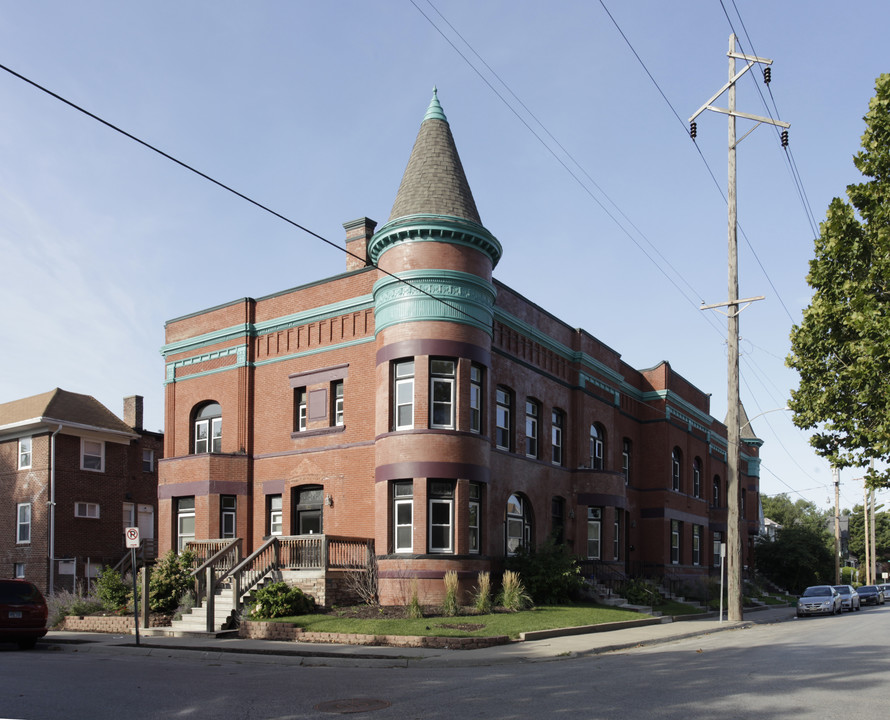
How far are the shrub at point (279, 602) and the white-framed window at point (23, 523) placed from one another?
18531mm

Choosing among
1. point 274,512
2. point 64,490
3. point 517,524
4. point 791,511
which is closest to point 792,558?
point 517,524

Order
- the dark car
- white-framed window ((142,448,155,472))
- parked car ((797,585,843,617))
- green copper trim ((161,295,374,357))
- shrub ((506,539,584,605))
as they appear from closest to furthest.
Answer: the dark car < shrub ((506,539,584,605)) < green copper trim ((161,295,374,357)) < parked car ((797,585,843,617)) < white-framed window ((142,448,155,472))

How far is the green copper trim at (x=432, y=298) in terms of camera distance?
2523 cm

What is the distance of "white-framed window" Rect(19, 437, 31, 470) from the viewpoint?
37.6 m

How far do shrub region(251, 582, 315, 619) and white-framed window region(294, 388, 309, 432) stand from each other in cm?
751

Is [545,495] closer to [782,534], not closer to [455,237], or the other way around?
[455,237]

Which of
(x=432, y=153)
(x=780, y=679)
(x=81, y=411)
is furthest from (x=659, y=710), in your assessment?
(x=81, y=411)

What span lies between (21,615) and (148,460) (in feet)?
73.0

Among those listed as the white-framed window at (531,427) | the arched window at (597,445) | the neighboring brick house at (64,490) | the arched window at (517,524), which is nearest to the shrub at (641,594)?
the arched window at (517,524)

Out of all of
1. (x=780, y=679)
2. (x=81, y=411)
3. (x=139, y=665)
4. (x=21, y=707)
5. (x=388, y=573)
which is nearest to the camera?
(x=21, y=707)

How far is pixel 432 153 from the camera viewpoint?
27.6 m

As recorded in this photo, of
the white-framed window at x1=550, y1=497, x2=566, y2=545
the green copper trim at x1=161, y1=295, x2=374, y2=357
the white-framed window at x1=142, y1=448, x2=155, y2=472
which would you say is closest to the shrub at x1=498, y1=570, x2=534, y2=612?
the white-framed window at x1=550, y1=497, x2=566, y2=545

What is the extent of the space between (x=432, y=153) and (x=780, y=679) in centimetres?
1957

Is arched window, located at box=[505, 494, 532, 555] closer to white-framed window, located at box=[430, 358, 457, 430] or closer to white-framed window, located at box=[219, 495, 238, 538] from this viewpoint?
white-framed window, located at box=[430, 358, 457, 430]
